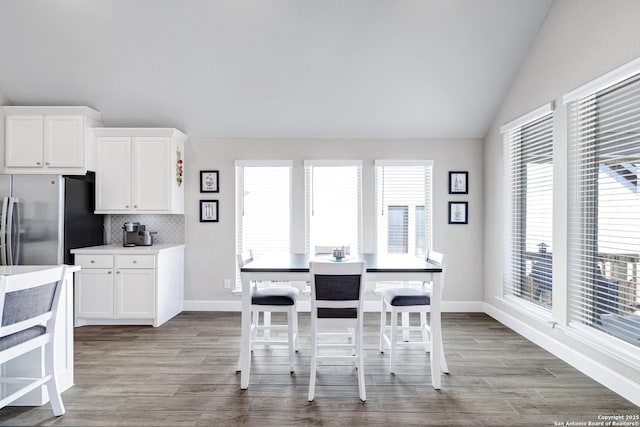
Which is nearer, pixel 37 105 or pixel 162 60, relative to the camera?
pixel 162 60

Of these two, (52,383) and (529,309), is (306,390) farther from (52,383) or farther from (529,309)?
(529,309)

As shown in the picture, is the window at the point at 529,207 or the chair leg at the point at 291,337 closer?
the chair leg at the point at 291,337

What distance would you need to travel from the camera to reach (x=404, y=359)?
3406 millimetres

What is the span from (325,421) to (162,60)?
3.72 metres

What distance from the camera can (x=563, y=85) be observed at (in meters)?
3.35

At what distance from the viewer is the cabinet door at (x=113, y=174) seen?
4.65 m

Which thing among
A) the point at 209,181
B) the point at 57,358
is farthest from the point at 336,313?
the point at 209,181

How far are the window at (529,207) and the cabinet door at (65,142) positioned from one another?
4793 mm

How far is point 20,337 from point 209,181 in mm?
3072

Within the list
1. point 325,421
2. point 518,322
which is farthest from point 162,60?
point 518,322

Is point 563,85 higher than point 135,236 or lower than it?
higher

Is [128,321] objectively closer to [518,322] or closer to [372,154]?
[372,154]

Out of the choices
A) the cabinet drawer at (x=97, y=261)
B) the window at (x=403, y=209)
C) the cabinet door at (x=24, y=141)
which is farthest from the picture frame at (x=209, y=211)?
the window at (x=403, y=209)

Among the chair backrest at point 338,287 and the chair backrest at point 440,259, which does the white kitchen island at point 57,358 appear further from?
the chair backrest at point 440,259
